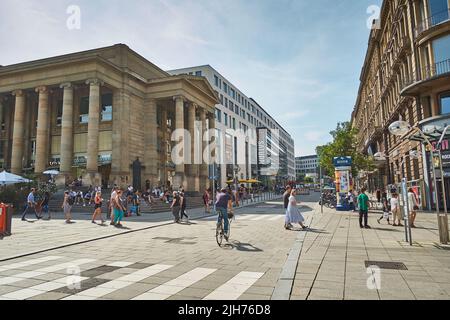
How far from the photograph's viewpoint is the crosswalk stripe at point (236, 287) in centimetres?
496

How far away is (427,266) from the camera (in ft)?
22.3

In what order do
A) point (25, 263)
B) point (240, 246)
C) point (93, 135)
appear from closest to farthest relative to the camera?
point (25, 263) → point (240, 246) → point (93, 135)

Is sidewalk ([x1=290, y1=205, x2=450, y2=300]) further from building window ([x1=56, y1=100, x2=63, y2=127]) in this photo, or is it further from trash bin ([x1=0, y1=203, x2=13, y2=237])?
building window ([x1=56, y1=100, x2=63, y2=127])

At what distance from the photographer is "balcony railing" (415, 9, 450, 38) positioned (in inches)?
851

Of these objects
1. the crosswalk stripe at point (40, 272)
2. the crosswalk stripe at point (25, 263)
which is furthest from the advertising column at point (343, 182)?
the crosswalk stripe at point (25, 263)

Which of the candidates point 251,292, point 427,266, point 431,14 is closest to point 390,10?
point 431,14

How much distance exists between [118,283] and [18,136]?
34834 mm

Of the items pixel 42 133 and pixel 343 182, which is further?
pixel 42 133

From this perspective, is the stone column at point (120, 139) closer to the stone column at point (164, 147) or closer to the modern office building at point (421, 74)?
the stone column at point (164, 147)

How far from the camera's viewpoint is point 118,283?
5.76 m

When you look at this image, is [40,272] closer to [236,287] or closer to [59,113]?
[236,287]

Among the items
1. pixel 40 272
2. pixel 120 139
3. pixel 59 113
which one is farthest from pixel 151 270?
pixel 59 113

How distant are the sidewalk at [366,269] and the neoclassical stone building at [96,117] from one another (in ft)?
84.7

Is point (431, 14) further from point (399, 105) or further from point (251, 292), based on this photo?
point (251, 292)
